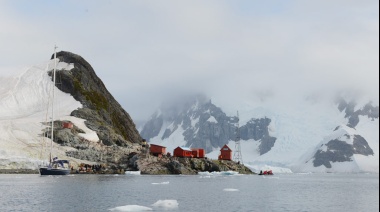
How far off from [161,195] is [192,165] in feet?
347

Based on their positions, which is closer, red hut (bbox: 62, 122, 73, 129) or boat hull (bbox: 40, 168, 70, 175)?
boat hull (bbox: 40, 168, 70, 175)

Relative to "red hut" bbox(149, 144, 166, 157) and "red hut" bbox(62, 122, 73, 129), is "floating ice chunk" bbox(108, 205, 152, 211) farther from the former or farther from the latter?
"red hut" bbox(149, 144, 166, 157)

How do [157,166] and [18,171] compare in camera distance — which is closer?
[18,171]

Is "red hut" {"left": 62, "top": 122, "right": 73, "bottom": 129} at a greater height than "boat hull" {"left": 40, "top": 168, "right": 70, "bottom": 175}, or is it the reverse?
"red hut" {"left": 62, "top": 122, "right": 73, "bottom": 129}

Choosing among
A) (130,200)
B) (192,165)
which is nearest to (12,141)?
(192,165)

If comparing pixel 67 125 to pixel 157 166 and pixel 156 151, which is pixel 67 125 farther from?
pixel 157 166

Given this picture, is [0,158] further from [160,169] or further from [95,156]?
[160,169]

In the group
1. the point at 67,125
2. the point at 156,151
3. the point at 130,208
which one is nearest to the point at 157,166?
the point at 156,151

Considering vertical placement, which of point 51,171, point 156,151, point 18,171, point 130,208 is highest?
point 156,151

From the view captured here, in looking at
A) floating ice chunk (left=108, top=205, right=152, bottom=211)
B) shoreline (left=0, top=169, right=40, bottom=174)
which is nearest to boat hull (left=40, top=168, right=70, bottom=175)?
shoreline (left=0, top=169, right=40, bottom=174)

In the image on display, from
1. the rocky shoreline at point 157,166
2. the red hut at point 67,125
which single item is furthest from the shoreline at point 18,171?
the red hut at point 67,125

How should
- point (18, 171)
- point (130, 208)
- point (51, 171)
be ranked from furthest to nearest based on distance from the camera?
1. point (18, 171)
2. point (51, 171)
3. point (130, 208)

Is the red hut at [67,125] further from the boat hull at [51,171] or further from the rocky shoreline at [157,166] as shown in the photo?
the boat hull at [51,171]

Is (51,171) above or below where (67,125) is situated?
below
